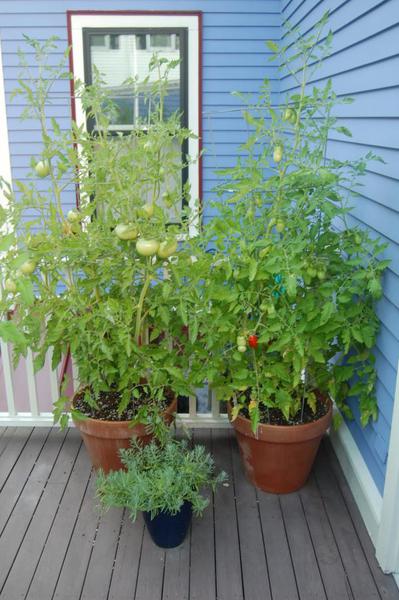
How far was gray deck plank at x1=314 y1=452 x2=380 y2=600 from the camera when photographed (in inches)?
74.1

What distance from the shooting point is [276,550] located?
6.74ft

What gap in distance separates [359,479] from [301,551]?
403mm

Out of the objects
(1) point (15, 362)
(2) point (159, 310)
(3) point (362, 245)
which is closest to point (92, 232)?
(2) point (159, 310)

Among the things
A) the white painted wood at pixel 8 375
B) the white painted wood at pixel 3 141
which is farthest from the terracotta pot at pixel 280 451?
A: the white painted wood at pixel 3 141

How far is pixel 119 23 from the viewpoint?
437 centimetres

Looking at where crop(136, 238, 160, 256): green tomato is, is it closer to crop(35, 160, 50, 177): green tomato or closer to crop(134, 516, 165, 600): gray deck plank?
crop(35, 160, 50, 177): green tomato

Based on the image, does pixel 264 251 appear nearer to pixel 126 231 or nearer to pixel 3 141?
pixel 126 231

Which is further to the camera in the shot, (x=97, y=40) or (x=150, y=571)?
(x=97, y=40)

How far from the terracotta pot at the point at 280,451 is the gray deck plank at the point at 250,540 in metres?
0.07

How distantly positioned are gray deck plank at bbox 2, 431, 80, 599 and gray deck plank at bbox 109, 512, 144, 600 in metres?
0.30

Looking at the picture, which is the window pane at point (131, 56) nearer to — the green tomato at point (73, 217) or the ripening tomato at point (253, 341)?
the green tomato at point (73, 217)

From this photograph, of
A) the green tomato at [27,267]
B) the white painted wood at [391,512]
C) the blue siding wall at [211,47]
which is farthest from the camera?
the blue siding wall at [211,47]

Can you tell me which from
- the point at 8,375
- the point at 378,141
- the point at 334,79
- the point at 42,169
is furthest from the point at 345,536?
the point at 334,79

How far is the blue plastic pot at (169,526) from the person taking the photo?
77.3 inches
